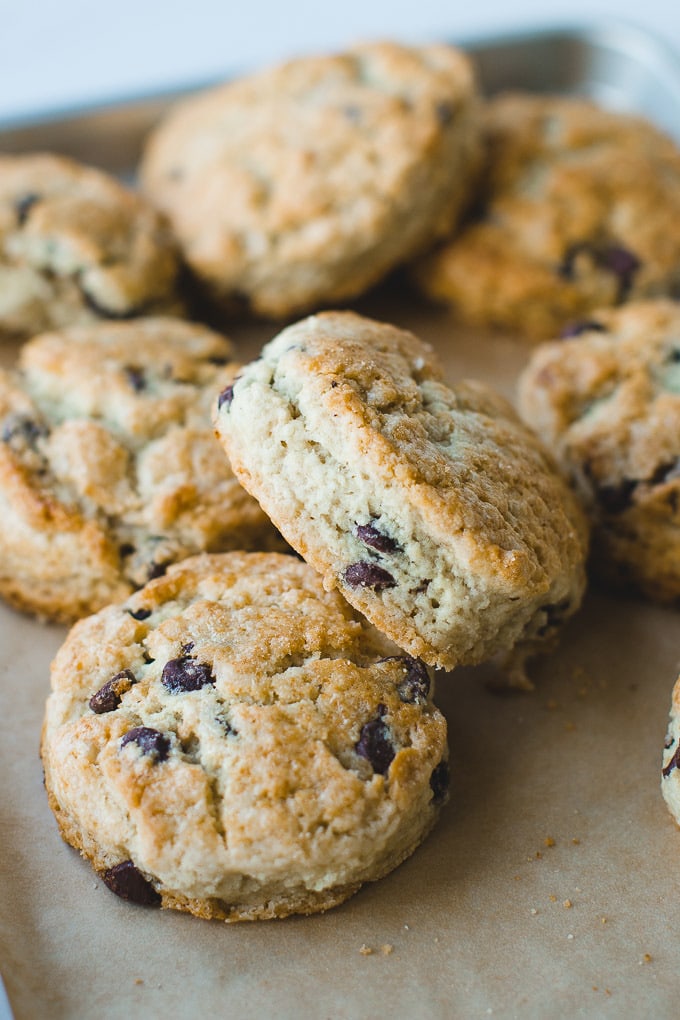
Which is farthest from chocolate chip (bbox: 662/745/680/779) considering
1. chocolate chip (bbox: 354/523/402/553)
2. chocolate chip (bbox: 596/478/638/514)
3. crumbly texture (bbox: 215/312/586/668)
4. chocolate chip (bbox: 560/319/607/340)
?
chocolate chip (bbox: 560/319/607/340)

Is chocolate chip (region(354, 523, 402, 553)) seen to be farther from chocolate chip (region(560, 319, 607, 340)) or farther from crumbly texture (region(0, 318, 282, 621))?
chocolate chip (region(560, 319, 607, 340))

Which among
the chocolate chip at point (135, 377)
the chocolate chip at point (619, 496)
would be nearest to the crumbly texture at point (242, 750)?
the chocolate chip at point (135, 377)

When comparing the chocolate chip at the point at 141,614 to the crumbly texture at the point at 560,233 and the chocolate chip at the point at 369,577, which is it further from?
the crumbly texture at the point at 560,233

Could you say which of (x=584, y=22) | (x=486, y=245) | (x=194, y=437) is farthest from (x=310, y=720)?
(x=584, y=22)

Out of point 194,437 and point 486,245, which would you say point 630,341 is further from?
point 194,437

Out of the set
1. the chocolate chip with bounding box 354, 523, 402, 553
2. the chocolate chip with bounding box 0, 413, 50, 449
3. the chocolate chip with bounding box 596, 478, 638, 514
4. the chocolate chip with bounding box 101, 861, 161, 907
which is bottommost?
the chocolate chip with bounding box 101, 861, 161, 907

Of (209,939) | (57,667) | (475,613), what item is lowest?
(209,939)

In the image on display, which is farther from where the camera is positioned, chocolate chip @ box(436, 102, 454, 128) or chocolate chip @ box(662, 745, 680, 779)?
chocolate chip @ box(436, 102, 454, 128)

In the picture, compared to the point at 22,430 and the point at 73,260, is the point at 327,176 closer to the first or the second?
the point at 73,260
